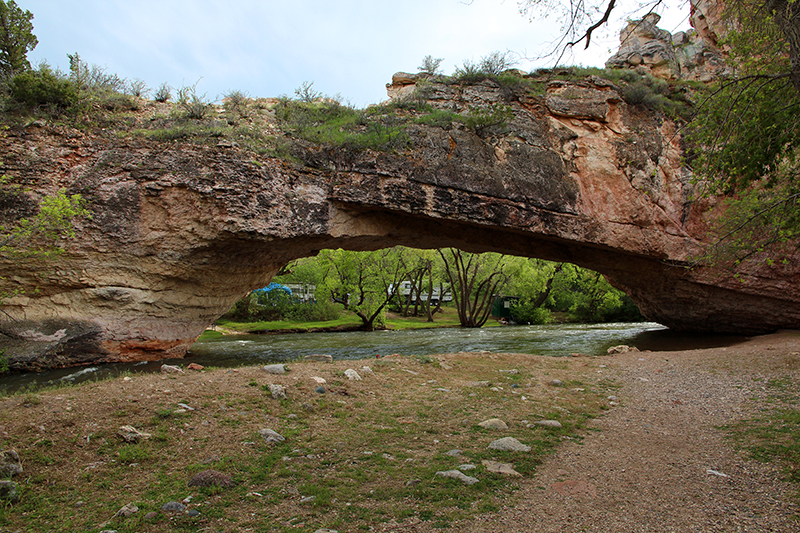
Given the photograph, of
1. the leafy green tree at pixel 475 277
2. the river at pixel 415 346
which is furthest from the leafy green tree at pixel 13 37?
the leafy green tree at pixel 475 277

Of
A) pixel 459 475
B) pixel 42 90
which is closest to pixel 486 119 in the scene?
pixel 459 475

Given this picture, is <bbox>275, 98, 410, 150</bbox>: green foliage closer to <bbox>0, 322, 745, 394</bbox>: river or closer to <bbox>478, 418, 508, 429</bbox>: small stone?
<bbox>0, 322, 745, 394</bbox>: river

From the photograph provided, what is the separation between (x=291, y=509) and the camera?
3.13 m

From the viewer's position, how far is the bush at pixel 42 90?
36.7 feet

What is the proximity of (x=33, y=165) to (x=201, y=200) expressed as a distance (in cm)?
404

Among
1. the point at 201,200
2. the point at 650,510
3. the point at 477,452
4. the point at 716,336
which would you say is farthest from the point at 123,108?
the point at 716,336

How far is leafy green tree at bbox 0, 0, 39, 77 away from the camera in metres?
12.5

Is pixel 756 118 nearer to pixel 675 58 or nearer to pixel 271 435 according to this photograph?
pixel 271 435

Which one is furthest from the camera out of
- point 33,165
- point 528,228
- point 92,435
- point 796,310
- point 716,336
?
point 716,336

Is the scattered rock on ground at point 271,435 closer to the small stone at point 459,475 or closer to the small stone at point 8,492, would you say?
the small stone at point 459,475

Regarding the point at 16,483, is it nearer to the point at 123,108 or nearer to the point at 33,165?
the point at 33,165

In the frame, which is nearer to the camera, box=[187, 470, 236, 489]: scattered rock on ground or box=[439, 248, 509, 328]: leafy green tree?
box=[187, 470, 236, 489]: scattered rock on ground

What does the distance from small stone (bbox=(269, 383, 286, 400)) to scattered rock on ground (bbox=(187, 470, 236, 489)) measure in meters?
2.28

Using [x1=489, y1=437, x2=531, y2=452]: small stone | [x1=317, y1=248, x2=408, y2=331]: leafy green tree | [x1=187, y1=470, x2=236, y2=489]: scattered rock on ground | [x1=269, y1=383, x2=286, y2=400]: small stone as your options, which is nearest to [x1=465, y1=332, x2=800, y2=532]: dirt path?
[x1=489, y1=437, x2=531, y2=452]: small stone
